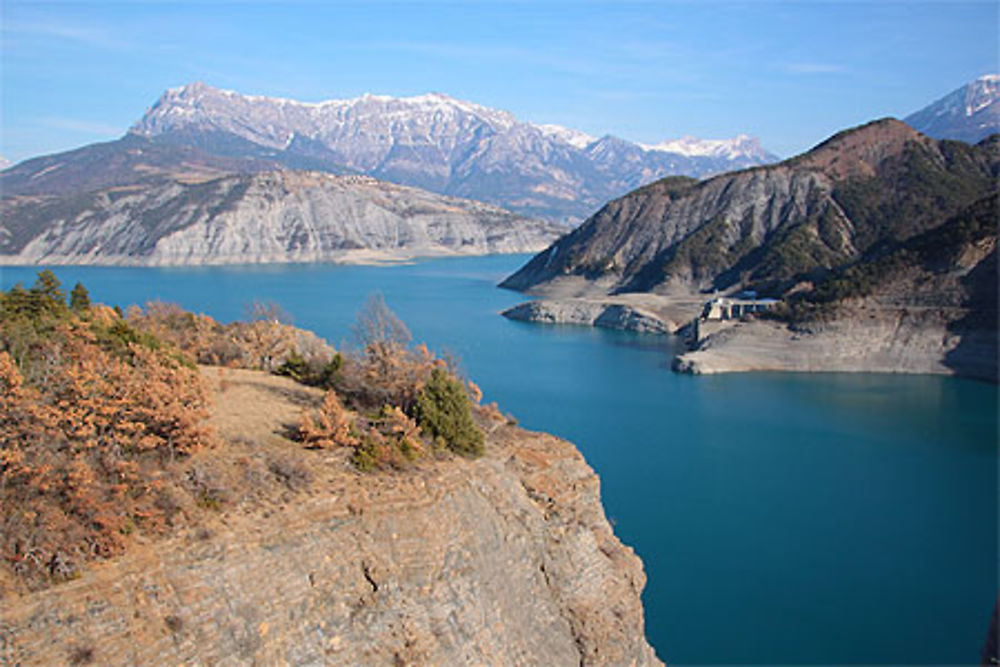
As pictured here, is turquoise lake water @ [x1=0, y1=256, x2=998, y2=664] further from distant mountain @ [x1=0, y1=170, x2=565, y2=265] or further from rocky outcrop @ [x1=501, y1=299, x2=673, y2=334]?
distant mountain @ [x1=0, y1=170, x2=565, y2=265]

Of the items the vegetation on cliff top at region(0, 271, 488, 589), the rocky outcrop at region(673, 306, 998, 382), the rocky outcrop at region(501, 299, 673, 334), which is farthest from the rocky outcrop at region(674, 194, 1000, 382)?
the vegetation on cliff top at region(0, 271, 488, 589)

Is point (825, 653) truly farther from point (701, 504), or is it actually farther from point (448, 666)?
point (448, 666)

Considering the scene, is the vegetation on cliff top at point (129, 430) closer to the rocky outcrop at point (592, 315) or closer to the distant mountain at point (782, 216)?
the rocky outcrop at point (592, 315)

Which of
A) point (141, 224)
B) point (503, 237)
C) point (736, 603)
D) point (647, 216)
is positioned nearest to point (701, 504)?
point (736, 603)

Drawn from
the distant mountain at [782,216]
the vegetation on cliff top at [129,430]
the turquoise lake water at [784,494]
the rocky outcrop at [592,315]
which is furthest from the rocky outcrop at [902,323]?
the vegetation on cliff top at [129,430]

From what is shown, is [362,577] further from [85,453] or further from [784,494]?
[784,494]
